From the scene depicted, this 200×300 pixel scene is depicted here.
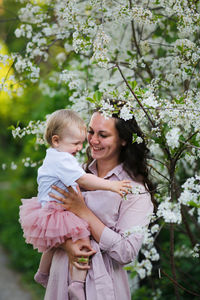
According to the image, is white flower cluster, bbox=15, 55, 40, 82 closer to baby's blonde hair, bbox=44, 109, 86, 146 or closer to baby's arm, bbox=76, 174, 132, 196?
baby's blonde hair, bbox=44, 109, 86, 146

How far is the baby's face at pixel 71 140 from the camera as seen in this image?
2291 millimetres

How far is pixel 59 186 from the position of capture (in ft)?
7.52

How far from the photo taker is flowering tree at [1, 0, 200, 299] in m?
1.92

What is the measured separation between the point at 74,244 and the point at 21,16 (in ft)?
7.14

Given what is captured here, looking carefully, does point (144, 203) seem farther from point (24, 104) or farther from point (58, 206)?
point (24, 104)

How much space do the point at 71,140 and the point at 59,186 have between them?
30 centimetres

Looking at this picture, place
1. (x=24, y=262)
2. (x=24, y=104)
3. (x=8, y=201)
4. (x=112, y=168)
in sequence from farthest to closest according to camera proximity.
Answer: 1. (x=24, y=104)
2. (x=8, y=201)
3. (x=24, y=262)
4. (x=112, y=168)

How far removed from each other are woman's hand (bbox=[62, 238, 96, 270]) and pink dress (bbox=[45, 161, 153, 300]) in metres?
0.05

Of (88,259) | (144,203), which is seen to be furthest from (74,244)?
(144,203)

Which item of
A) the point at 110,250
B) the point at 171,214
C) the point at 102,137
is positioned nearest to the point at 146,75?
the point at 102,137

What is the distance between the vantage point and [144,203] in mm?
2209

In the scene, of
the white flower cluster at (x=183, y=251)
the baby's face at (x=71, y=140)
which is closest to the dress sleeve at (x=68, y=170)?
the baby's face at (x=71, y=140)

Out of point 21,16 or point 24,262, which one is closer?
point 21,16

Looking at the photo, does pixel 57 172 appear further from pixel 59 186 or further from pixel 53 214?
pixel 53 214
